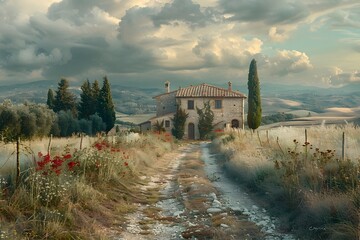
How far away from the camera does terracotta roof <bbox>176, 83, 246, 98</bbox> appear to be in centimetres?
5030

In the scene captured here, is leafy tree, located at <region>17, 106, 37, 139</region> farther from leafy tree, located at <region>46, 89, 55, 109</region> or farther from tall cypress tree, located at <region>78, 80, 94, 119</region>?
leafy tree, located at <region>46, 89, 55, 109</region>

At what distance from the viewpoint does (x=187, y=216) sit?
8781 millimetres

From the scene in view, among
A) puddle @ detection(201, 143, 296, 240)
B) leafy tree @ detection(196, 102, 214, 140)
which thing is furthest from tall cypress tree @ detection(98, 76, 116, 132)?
puddle @ detection(201, 143, 296, 240)

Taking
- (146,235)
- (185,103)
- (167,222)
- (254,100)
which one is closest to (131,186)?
(167,222)

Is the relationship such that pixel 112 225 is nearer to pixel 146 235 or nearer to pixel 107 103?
pixel 146 235

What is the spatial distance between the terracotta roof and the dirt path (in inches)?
1487

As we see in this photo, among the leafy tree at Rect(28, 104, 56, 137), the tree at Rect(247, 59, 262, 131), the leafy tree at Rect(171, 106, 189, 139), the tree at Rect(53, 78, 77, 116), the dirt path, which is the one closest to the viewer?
the dirt path

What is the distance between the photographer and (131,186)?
39.2 ft

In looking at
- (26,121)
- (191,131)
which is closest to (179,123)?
(191,131)

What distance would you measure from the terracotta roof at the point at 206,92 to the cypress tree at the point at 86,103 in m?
12.1

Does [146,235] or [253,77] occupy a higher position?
[253,77]

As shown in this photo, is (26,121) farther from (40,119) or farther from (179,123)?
(179,123)

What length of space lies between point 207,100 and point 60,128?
766 inches

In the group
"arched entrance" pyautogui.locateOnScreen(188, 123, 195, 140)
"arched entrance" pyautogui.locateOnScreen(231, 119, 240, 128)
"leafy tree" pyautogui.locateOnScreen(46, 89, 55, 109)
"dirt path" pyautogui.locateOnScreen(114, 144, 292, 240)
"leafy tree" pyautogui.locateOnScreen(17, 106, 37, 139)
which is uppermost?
"leafy tree" pyautogui.locateOnScreen(46, 89, 55, 109)
